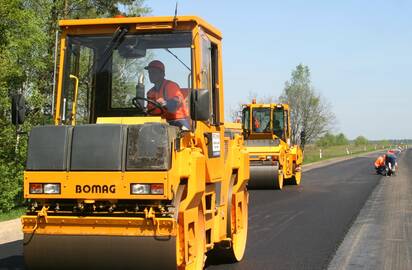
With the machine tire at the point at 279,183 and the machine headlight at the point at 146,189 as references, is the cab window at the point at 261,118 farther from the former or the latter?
the machine headlight at the point at 146,189

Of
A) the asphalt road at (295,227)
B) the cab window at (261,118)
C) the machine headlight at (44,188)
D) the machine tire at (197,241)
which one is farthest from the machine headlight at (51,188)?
the cab window at (261,118)

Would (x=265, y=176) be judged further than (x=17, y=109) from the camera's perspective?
Yes

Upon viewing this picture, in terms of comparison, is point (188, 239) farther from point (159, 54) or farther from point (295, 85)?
point (295, 85)

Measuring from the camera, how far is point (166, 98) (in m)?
6.29

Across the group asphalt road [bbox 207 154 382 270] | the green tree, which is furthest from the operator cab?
the green tree

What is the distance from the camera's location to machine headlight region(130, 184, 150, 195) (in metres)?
5.11

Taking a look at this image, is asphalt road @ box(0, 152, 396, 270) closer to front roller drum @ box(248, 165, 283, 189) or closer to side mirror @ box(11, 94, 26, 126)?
front roller drum @ box(248, 165, 283, 189)

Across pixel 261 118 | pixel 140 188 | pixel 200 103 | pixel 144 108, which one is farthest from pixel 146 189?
pixel 261 118

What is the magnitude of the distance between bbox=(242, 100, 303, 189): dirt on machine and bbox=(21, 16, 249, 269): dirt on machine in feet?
45.8

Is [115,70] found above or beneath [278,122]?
beneath

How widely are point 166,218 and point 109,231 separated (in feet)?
1.64

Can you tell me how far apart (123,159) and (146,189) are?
34 cm

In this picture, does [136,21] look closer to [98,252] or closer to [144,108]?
[144,108]

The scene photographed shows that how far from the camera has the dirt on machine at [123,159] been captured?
Result: 16.8 ft
